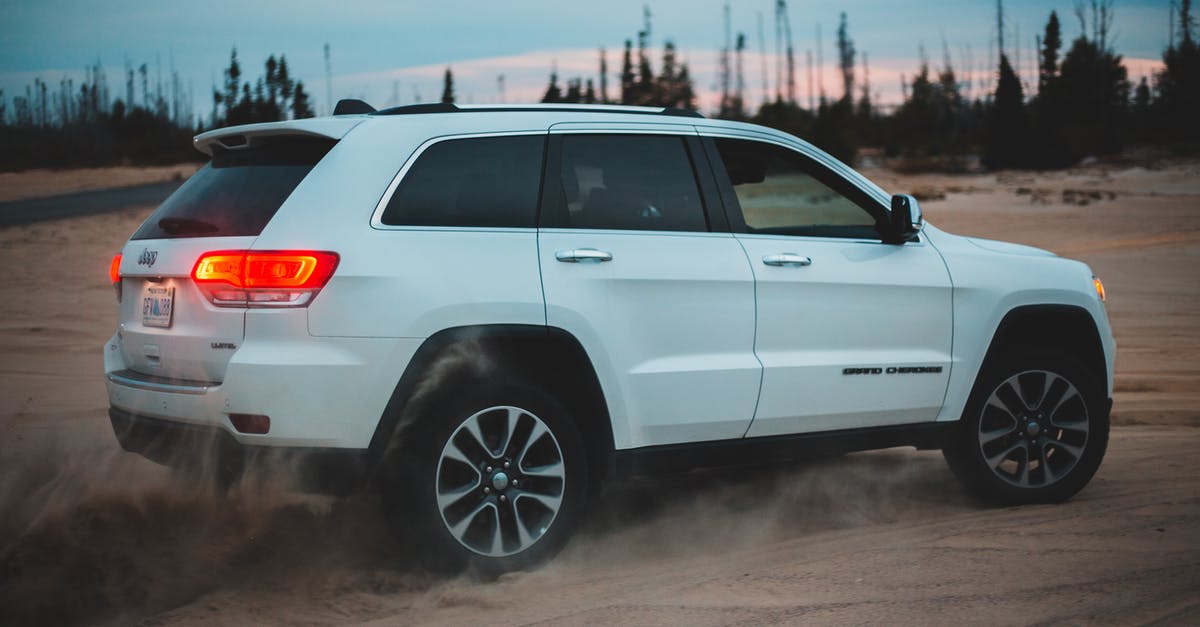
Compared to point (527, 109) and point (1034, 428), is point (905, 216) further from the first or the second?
point (527, 109)

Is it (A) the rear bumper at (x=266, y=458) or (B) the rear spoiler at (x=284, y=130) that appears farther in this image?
(B) the rear spoiler at (x=284, y=130)

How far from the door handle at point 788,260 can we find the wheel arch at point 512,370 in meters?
0.94

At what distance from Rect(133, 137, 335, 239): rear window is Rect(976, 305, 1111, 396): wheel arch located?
126 inches

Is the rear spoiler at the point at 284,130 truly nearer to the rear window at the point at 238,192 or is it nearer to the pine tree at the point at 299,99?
the rear window at the point at 238,192

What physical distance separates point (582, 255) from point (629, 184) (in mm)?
482

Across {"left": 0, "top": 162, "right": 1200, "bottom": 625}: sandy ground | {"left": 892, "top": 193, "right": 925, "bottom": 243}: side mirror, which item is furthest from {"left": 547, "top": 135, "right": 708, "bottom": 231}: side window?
{"left": 0, "top": 162, "right": 1200, "bottom": 625}: sandy ground

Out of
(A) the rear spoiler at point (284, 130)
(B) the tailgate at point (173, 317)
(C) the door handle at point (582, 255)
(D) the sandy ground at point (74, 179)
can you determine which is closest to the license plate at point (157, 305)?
(B) the tailgate at point (173, 317)

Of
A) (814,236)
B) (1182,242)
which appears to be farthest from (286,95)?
(814,236)

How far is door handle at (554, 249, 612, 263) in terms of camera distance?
4.64 m

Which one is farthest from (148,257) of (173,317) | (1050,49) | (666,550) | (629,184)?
(1050,49)

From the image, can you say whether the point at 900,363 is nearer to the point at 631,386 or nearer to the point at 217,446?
the point at 631,386

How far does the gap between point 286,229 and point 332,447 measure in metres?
0.78

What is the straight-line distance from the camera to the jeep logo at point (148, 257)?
4617mm

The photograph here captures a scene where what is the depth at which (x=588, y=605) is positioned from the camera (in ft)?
14.0
